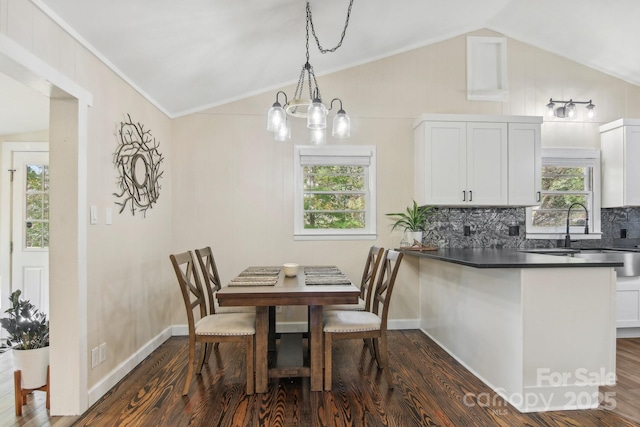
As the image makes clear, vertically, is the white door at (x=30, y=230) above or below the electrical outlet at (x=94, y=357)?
above

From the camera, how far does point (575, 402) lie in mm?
2162

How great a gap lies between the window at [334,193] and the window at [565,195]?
1.92 m

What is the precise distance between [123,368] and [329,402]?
1620mm

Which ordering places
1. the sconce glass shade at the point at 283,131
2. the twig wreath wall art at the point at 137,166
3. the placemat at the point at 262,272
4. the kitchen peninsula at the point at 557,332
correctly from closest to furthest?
the kitchen peninsula at the point at 557,332 < the sconce glass shade at the point at 283,131 < the twig wreath wall art at the point at 137,166 < the placemat at the point at 262,272

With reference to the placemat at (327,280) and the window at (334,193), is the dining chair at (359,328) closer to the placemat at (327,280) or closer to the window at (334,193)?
the placemat at (327,280)

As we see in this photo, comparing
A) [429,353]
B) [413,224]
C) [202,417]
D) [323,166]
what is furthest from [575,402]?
[323,166]

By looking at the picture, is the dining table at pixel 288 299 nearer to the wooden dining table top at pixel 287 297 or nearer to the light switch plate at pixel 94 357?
the wooden dining table top at pixel 287 297

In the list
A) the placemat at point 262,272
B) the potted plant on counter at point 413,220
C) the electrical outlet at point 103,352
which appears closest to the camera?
the electrical outlet at point 103,352

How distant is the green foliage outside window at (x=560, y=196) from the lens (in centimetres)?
395

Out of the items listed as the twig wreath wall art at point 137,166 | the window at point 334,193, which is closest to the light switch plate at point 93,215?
the twig wreath wall art at point 137,166

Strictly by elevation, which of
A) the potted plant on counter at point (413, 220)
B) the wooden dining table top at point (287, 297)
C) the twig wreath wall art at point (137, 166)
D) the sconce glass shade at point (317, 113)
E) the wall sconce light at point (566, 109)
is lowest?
the wooden dining table top at point (287, 297)

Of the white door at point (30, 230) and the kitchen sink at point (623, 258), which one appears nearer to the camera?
the kitchen sink at point (623, 258)

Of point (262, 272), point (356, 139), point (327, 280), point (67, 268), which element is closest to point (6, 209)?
point (67, 268)

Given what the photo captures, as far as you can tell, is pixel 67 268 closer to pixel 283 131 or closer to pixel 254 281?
pixel 254 281
